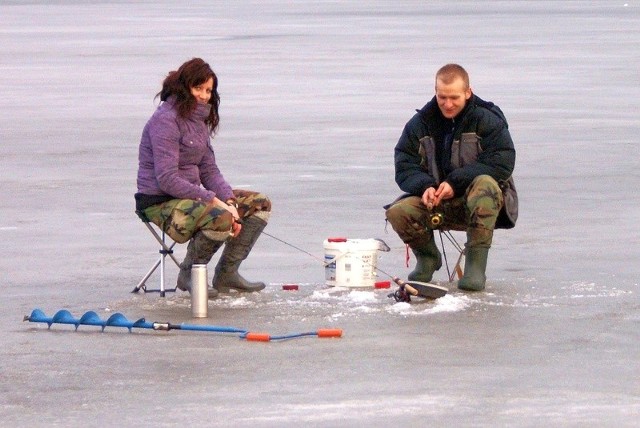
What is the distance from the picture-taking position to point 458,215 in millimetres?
9469

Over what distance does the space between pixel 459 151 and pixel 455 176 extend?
6.8 inches

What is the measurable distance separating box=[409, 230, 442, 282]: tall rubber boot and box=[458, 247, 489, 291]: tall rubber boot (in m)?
0.31

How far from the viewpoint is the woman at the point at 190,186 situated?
8.96m

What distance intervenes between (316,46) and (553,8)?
29630 millimetres

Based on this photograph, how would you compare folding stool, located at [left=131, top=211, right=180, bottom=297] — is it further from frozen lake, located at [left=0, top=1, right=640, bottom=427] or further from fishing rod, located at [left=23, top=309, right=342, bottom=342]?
fishing rod, located at [left=23, top=309, right=342, bottom=342]

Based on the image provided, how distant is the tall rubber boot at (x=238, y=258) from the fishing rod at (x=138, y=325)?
104 centimetres

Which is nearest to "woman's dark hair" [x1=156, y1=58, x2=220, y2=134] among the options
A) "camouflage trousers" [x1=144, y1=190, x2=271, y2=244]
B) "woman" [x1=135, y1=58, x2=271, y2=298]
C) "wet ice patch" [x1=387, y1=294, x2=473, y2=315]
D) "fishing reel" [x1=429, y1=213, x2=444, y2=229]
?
"woman" [x1=135, y1=58, x2=271, y2=298]

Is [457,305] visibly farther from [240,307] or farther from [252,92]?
[252,92]

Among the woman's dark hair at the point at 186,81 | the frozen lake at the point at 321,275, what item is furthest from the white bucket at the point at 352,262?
the woman's dark hair at the point at 186,81

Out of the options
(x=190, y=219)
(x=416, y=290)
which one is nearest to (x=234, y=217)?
(x=190, y=219)

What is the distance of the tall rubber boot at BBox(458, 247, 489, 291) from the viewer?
905cm

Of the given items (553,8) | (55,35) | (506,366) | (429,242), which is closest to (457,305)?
(429,242)

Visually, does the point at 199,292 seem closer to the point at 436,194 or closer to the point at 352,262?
the point at 352,262

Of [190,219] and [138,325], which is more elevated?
[190,219]
